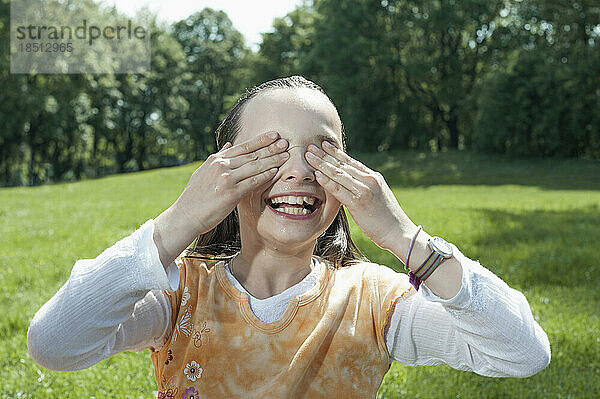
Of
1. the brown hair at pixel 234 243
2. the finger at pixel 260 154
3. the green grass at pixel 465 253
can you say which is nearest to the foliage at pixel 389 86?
the green grass at pixel 465 253

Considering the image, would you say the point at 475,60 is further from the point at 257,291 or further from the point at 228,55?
the point at 257,291

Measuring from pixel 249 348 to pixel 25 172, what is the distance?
4459 centimetres

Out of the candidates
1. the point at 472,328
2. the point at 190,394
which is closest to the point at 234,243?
the point at 190,394

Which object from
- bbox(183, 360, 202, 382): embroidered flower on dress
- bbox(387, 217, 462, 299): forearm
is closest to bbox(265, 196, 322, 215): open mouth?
bbox(387, 217, 462, 299): forearm

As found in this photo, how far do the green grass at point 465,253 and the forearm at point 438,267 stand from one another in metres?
2.41

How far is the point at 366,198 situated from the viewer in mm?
1819

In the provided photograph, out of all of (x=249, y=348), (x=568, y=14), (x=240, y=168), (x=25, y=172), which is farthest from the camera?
(x=25, y=172)

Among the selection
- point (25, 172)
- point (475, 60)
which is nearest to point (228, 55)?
point (25, 172)

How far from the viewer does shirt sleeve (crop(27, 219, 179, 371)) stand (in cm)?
172

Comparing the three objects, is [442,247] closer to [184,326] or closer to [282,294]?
[282,294]

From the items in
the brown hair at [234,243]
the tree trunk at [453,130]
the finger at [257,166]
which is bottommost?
the tree trunk at [453,130]

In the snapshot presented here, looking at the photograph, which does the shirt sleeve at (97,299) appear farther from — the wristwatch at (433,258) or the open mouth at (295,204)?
the wristwatch at (433,258)

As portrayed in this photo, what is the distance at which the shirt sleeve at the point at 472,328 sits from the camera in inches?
70.1

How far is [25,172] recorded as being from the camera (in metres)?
42.3
